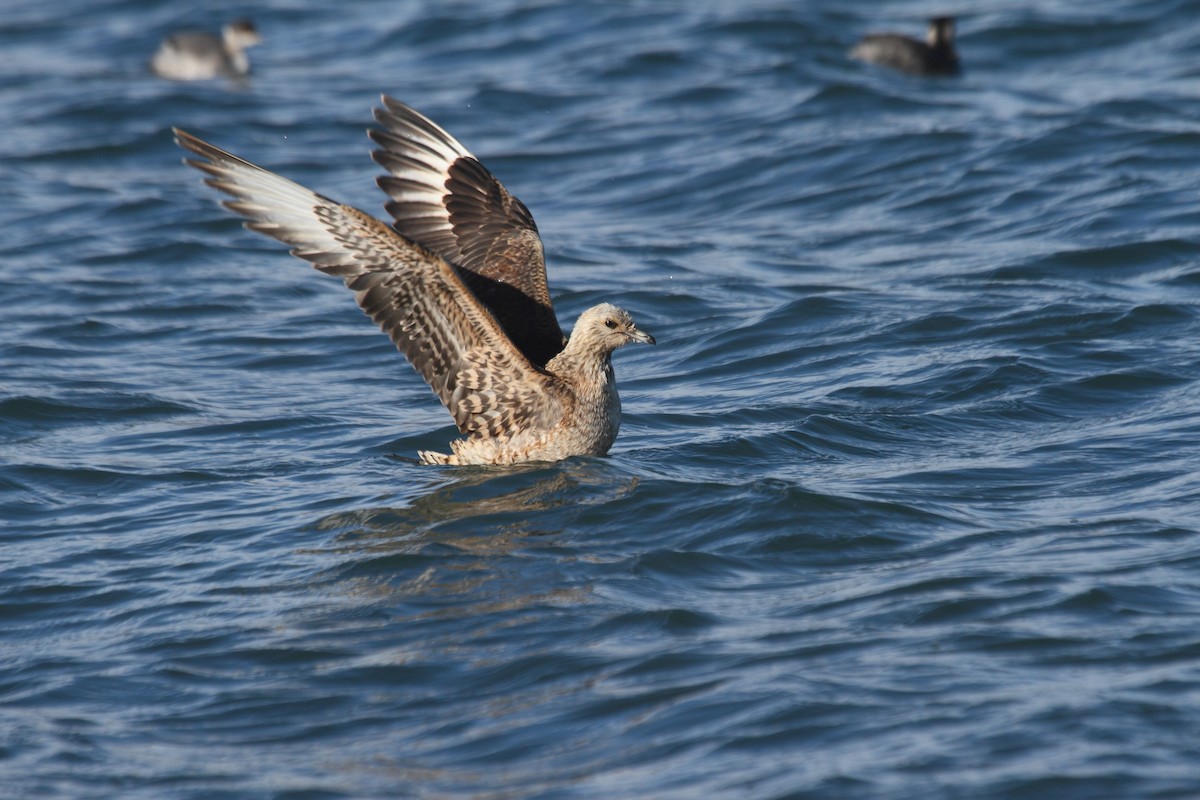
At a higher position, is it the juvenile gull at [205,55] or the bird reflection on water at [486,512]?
the juvenile gull at [205,55]

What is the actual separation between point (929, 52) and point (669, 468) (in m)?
9.82

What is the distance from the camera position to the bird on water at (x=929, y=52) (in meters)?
16.5

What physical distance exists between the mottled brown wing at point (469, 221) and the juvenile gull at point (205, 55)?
10.2 meters

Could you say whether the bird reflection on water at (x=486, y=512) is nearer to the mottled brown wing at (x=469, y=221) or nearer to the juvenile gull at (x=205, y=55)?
the mottled brown wing at (x=469, y=221)

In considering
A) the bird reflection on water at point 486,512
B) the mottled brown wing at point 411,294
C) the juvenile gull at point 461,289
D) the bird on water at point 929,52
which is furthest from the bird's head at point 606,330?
the bird on water at point 929,52

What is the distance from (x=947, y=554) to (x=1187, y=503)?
3.92 ft

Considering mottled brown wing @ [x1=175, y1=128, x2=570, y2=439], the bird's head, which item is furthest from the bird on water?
mottled brown wing @ [x1=175, y1=128, x2=570, y2=439]

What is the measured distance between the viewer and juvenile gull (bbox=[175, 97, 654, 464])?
292 inches

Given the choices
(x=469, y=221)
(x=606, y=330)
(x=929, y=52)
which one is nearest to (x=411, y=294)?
(x=606, y=330)

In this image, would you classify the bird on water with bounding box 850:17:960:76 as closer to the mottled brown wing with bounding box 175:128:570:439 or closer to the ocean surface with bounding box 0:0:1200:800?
the ocean surface with bounding box 0:0:1200:800

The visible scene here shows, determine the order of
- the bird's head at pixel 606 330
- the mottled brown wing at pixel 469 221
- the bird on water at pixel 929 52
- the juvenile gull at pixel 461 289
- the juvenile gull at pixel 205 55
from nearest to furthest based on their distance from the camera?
the juvenile gull at pixel 461 289, the bird's head at pixel 606 330, the mottled brown wing at pixel 469 221, the bird on water at pixel 929 52, the juvenile gull at pixel 205 55

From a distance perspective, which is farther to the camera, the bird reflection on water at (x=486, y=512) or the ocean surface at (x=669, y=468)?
the bird reflection on water at (x=486, y=512)

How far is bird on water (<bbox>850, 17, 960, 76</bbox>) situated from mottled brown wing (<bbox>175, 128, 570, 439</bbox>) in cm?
991

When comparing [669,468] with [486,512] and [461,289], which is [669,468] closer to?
[486,512]
